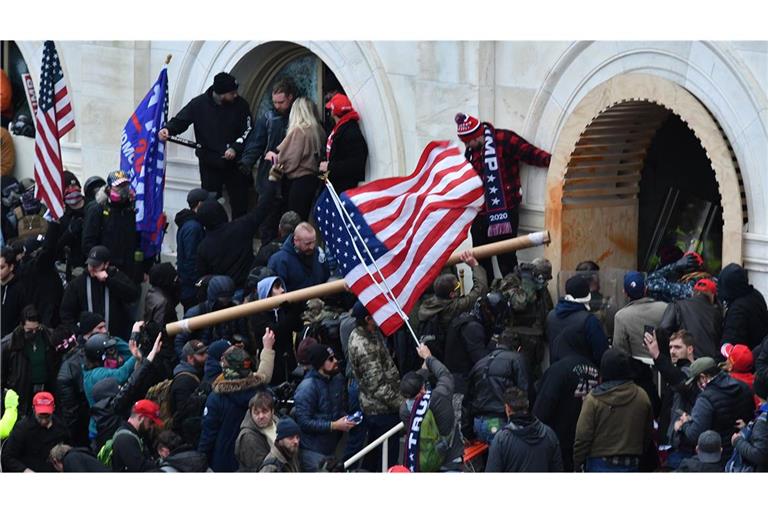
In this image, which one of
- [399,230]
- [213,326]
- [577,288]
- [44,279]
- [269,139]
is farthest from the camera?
[269,139]

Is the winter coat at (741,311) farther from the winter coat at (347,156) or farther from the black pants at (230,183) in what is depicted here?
the black pants at (230,183)

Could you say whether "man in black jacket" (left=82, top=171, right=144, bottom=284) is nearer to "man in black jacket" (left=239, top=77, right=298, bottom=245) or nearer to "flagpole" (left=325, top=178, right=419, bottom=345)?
"man in black jacket" (left=239, top=77, right=298, bottom=245)

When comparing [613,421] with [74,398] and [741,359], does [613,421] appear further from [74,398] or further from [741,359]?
[74,398]

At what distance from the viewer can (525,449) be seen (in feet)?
49.6

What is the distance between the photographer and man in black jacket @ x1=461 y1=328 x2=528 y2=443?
1633 cm

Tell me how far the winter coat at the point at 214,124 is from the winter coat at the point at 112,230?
1.53m

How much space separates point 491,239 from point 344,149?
2055 millimetres

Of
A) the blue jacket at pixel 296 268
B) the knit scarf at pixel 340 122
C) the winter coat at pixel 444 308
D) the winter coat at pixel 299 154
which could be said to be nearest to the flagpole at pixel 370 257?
the winter coat at pixel 444 308

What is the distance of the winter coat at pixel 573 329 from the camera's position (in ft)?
54.9

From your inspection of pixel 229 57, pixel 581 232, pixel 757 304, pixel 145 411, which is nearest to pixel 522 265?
pixel 581 232

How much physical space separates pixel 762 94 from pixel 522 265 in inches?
99.7

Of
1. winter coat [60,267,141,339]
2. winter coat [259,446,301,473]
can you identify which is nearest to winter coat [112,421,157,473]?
winter coat [259,446,301,473]

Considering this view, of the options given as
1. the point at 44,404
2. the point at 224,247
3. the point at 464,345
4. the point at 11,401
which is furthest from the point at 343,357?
the point at 224,247

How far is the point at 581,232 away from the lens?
63.7ft
